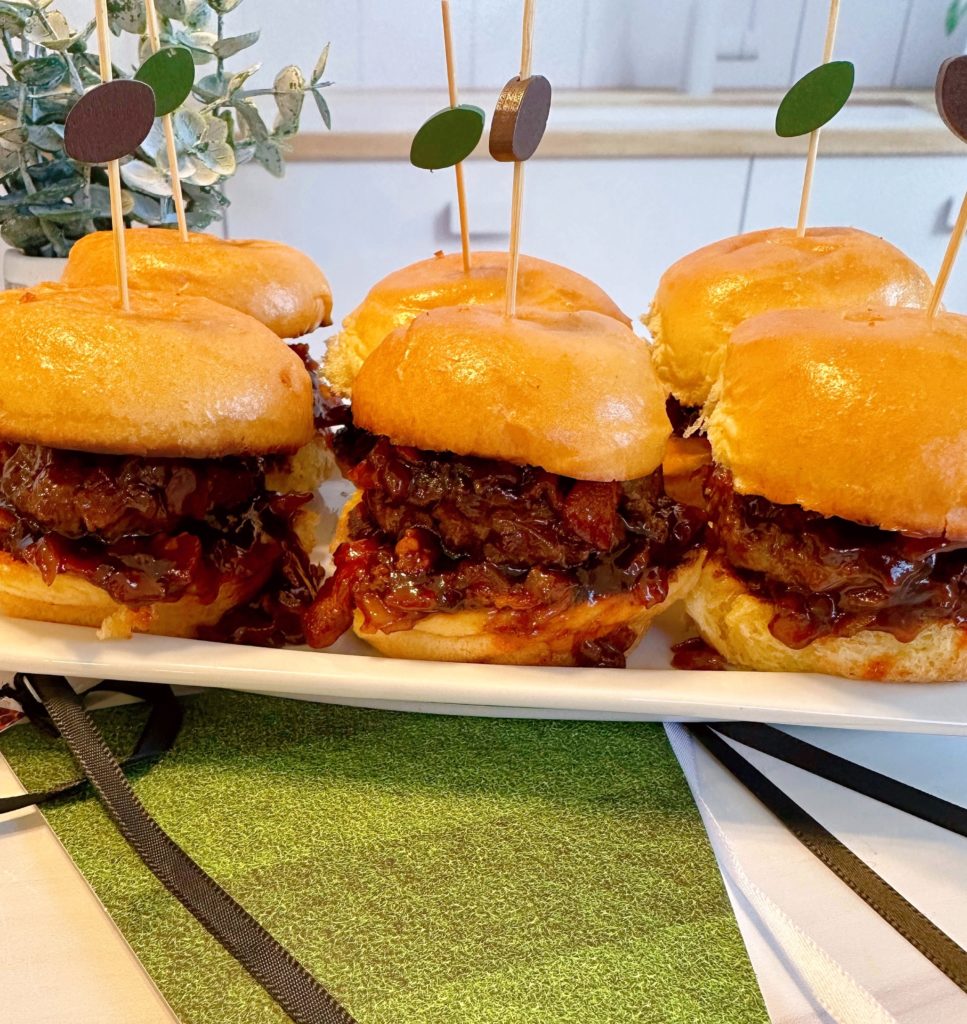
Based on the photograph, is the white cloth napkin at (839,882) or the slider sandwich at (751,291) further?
the slider sandwich at (751,291)

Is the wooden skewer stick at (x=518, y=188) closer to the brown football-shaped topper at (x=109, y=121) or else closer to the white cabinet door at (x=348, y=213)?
the brown football-shaped topper at (x=109, y=121)

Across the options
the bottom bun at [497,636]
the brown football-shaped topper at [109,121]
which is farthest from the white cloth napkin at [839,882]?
the brown football-shaped topper at [109,121]

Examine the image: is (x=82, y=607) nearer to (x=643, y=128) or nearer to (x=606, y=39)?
(x=643, y=128)

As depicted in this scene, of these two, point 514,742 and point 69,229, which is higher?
point 69,229

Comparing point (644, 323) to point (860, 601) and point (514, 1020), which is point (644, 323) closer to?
point (860, 601)

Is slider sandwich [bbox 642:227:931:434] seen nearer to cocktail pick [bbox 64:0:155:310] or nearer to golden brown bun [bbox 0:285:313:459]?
golden brown bun [bbox 0:285:313:459]

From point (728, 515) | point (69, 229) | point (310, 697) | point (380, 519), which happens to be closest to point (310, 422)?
point (380, 519)
